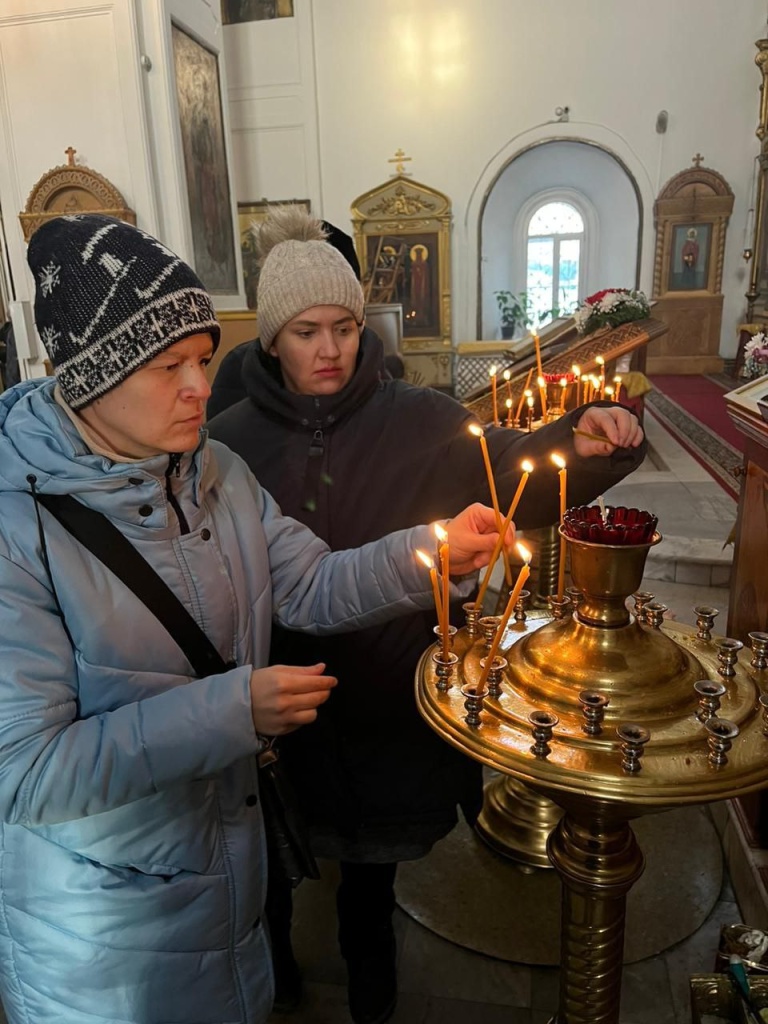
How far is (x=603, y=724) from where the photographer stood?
1.06 metres

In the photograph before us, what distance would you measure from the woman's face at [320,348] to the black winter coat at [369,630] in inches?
1.3

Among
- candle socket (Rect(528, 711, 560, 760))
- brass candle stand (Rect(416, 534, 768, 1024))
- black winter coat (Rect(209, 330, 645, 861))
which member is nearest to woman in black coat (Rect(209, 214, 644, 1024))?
black winter coat (Rect(209, 330, 645, 861))

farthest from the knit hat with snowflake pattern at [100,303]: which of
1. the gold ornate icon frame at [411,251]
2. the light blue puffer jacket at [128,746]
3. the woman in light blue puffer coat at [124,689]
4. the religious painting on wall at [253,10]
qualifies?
the religious painting on wall at [253,10]

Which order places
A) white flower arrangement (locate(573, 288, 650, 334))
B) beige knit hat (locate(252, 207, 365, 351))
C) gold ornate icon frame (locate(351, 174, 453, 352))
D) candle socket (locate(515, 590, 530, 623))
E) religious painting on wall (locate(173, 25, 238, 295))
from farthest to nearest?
gold ornate icon frame (locate(351, 174, 453, 352))
religious painting on wall (locate(173, 25, 238, 295))
white flower arrangement (locate(573, 288, 650, 334))
beige knit hat (locate(252, 207, 365, 351))
candle socket (locate(515, 590, 530, 623))

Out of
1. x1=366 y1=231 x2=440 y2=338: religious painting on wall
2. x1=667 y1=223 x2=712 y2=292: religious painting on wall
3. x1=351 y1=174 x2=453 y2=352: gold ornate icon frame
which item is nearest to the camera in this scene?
x1=667 y1=223 x2=712 y2=292: religious painting on wall

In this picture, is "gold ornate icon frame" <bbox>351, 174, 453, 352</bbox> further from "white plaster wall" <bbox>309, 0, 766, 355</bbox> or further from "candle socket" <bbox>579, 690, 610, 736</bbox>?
"candle socket" <bbox>579, 690, 610, 736</bbox>

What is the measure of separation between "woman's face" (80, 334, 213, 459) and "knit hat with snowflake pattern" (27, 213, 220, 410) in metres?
0.02

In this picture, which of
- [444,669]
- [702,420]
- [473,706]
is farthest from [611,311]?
[473,706]

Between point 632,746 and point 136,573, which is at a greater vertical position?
point 136,573

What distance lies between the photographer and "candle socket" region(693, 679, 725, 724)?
3.45 ft

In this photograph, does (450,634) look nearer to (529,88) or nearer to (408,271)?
(408,271)

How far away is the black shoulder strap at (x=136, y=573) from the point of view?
3.69 ft

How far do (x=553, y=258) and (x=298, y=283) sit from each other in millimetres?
15835

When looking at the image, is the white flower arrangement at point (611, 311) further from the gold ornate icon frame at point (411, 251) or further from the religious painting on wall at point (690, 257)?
the religious painting on wall at point (690, 257)
